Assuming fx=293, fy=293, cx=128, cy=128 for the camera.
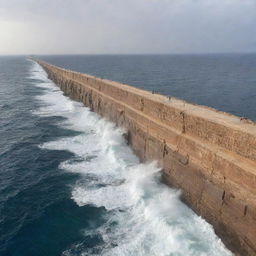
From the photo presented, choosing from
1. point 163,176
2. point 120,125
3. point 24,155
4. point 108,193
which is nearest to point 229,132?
point 163,176

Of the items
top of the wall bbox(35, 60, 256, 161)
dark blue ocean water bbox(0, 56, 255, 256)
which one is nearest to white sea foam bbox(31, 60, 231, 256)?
dark blue ocean water bbox(0, 56, 255, 256)

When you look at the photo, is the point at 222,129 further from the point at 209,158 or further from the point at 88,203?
the point at 88,203

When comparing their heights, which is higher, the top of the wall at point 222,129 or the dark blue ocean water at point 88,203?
the top of the wall at point 222,129

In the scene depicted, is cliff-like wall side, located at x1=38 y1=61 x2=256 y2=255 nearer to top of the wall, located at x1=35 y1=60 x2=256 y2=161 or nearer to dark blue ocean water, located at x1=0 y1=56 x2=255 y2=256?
top of the wall, located at x1=35 y1=60 x2=256 y2=161

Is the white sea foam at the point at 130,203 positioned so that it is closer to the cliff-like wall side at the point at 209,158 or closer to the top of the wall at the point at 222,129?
the cliff-like wall side at the point at 209,158

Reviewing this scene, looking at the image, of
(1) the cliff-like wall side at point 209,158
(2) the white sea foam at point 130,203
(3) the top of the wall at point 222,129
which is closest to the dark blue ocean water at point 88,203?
(2) the white sea foam at point 130,203

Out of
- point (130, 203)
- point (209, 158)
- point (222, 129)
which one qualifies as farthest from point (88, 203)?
point (222, 129)
